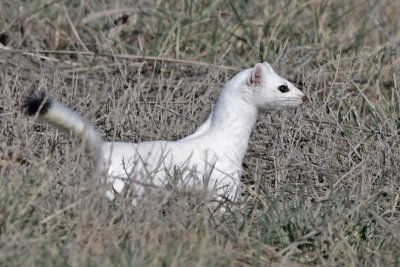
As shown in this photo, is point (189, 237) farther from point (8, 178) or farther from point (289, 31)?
point (289, 31)

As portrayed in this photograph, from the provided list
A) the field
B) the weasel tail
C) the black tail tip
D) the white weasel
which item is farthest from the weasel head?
the black tail tip

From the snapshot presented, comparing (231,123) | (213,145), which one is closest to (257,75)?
(231,123)

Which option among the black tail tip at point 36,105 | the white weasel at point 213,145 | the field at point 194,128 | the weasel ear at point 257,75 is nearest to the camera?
the field at point 194,128

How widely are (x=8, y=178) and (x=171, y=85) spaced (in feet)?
6.40

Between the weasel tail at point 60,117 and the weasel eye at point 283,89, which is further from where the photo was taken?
the weasel eye at point 283,89

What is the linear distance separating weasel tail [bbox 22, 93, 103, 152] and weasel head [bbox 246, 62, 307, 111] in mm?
807

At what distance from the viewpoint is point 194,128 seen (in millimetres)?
4426

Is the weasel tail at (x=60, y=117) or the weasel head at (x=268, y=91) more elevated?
the weasel head at (x=268, y=91)

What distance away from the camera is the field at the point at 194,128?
2965mm

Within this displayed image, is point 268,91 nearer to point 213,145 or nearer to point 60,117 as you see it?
point 213,145

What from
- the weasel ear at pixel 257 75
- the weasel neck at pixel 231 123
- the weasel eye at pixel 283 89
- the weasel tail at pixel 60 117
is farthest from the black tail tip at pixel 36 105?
the weasel eye at pixel 283 89

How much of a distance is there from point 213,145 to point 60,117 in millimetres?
825

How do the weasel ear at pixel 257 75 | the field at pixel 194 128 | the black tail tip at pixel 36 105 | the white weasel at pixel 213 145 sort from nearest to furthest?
the field at pixel 194 128
the black tail tip at pixel 36 105
the white weasel at pixel 213 145
the weasel ear at pixel 257 75

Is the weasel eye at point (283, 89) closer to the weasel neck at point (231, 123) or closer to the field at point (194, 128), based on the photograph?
the weasel neck at point (231, 123)
